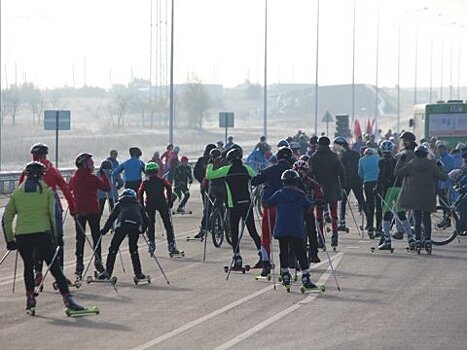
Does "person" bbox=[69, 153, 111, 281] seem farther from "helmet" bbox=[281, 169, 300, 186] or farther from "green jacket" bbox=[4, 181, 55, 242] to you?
"green jacket" bbox=[4, 181, 55, 242]

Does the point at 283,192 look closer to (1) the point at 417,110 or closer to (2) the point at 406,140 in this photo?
(2) the point at 406,140

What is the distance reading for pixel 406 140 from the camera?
24.3 metres

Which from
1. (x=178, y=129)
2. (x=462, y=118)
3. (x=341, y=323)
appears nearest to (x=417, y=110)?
(x=462, y=118)

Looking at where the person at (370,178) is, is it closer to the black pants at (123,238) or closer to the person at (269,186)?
the person at (269,186)

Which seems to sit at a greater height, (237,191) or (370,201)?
(237,191)

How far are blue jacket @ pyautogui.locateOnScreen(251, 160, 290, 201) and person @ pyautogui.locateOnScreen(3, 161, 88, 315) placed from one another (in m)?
4.15

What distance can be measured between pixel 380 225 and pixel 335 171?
2.89m

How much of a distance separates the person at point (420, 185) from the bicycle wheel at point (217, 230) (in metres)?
3.70

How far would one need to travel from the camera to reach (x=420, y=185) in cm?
2294

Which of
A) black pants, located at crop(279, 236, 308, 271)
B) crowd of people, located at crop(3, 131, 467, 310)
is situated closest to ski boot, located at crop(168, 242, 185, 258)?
crowd of people, located at crop(3, 131, 467, 310)

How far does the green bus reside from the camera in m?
49.2

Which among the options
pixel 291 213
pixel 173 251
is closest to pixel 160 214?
pixel 173 251

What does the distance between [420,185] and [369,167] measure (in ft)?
13.9

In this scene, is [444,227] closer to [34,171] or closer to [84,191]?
[84,191]
